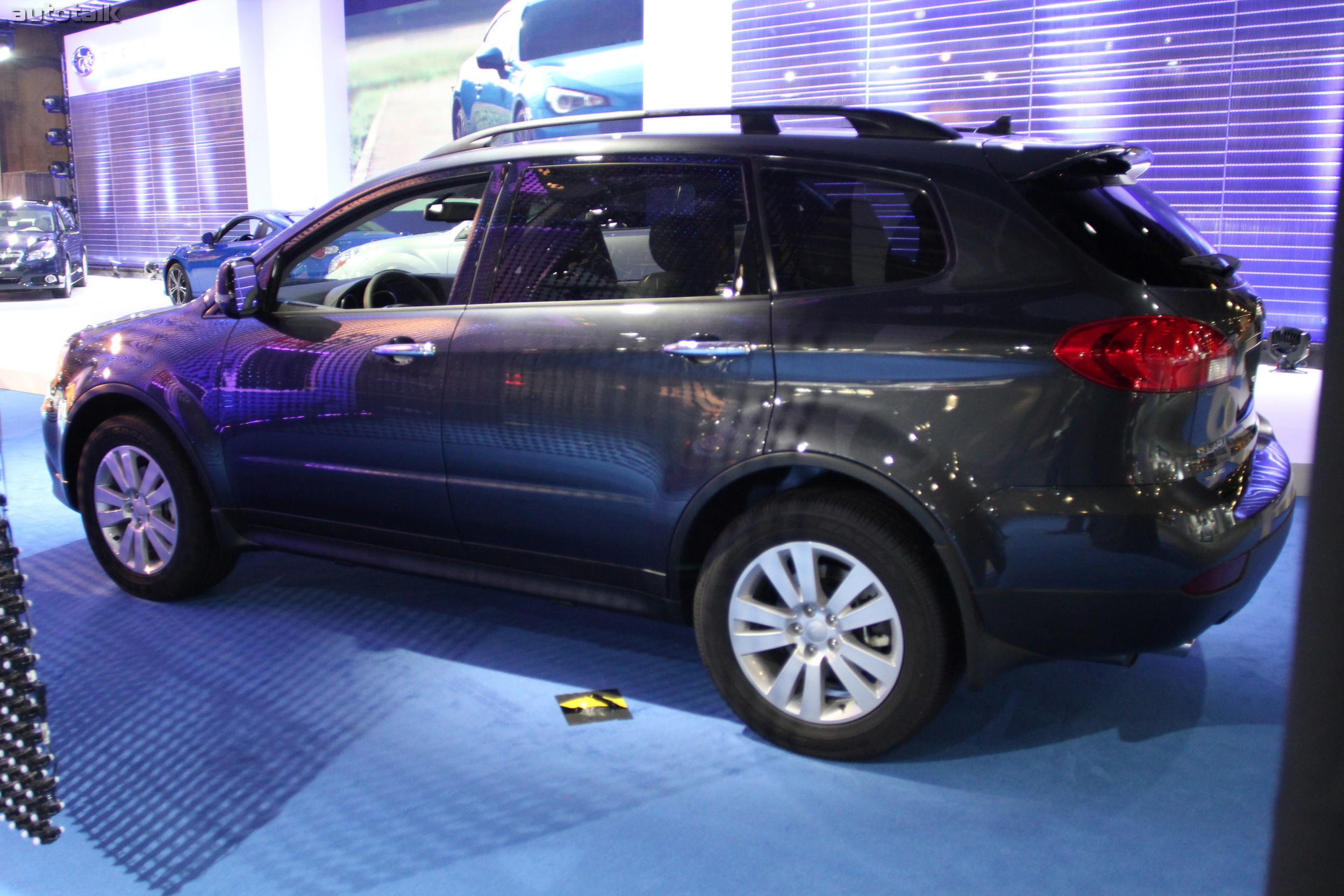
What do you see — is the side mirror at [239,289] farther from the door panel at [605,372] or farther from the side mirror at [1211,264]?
the side mirror at [1211,264]

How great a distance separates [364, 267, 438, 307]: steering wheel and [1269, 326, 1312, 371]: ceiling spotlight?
20.5 ft

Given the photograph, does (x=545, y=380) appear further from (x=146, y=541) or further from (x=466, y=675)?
(x=146, y=541)

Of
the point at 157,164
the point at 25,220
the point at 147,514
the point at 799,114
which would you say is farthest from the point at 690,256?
the point at 157,164

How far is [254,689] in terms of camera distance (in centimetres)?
288

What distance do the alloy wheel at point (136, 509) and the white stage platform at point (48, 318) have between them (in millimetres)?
2968

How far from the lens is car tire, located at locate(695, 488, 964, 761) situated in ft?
7.49

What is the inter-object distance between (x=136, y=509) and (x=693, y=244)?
216cm

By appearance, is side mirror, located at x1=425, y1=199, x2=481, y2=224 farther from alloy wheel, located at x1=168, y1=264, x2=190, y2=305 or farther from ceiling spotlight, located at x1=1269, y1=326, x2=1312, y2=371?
alloy wheel, located at x1=168, y1=264, x2=190, y2=305

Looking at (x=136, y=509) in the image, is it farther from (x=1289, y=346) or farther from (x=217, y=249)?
(x=217, y=249)

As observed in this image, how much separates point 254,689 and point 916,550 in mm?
1815

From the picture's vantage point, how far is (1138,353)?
2.07m

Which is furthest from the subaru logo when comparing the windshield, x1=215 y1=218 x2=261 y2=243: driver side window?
x1=215 y1=218 x2=261 y2=243: driver side window

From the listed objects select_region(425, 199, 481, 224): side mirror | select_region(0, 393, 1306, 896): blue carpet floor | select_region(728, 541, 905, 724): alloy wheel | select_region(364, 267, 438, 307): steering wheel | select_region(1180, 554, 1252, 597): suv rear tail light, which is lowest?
select_region(0, 393, 1306, 896): blue carpet floor

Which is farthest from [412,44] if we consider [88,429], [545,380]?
[545,380]
